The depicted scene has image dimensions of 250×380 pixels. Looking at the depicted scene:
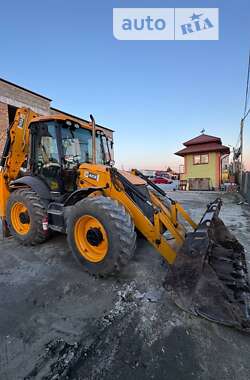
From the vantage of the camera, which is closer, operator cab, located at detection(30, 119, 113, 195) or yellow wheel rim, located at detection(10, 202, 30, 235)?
operator cab, located at detection(30, 119, 113, 195)

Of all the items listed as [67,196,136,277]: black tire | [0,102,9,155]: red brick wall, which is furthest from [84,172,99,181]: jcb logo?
[0,102,9,155]: red brick wall

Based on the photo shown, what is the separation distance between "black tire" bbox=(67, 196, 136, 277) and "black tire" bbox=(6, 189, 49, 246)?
1434 millimetres

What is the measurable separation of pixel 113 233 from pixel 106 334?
1063 millimetres

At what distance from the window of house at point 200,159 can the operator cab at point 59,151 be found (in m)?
16.2

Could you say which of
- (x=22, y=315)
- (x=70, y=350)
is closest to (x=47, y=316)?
(x=22, y=315)

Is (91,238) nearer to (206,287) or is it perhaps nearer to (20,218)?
(206,287)

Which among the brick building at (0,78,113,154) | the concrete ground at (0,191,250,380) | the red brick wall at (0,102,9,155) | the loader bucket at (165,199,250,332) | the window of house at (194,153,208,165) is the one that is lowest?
the concrete ground at (0,191,250,380)

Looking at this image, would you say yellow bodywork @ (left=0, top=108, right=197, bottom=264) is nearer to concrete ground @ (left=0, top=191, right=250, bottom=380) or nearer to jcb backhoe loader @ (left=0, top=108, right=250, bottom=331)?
jcb backhoe loader @ (left=0, top=108, right=250, bottom=331)

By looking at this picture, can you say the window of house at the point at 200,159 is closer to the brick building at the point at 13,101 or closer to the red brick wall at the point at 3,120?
the brick building at the point at 13,101

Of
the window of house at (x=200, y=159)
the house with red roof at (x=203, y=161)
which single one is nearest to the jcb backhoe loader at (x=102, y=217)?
the house with red roof at (x=203, y=161)

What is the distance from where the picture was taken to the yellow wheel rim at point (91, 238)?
294cm

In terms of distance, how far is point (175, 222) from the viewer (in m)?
3.67

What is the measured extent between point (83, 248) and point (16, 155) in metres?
2.86

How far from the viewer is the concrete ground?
5.32 ft
